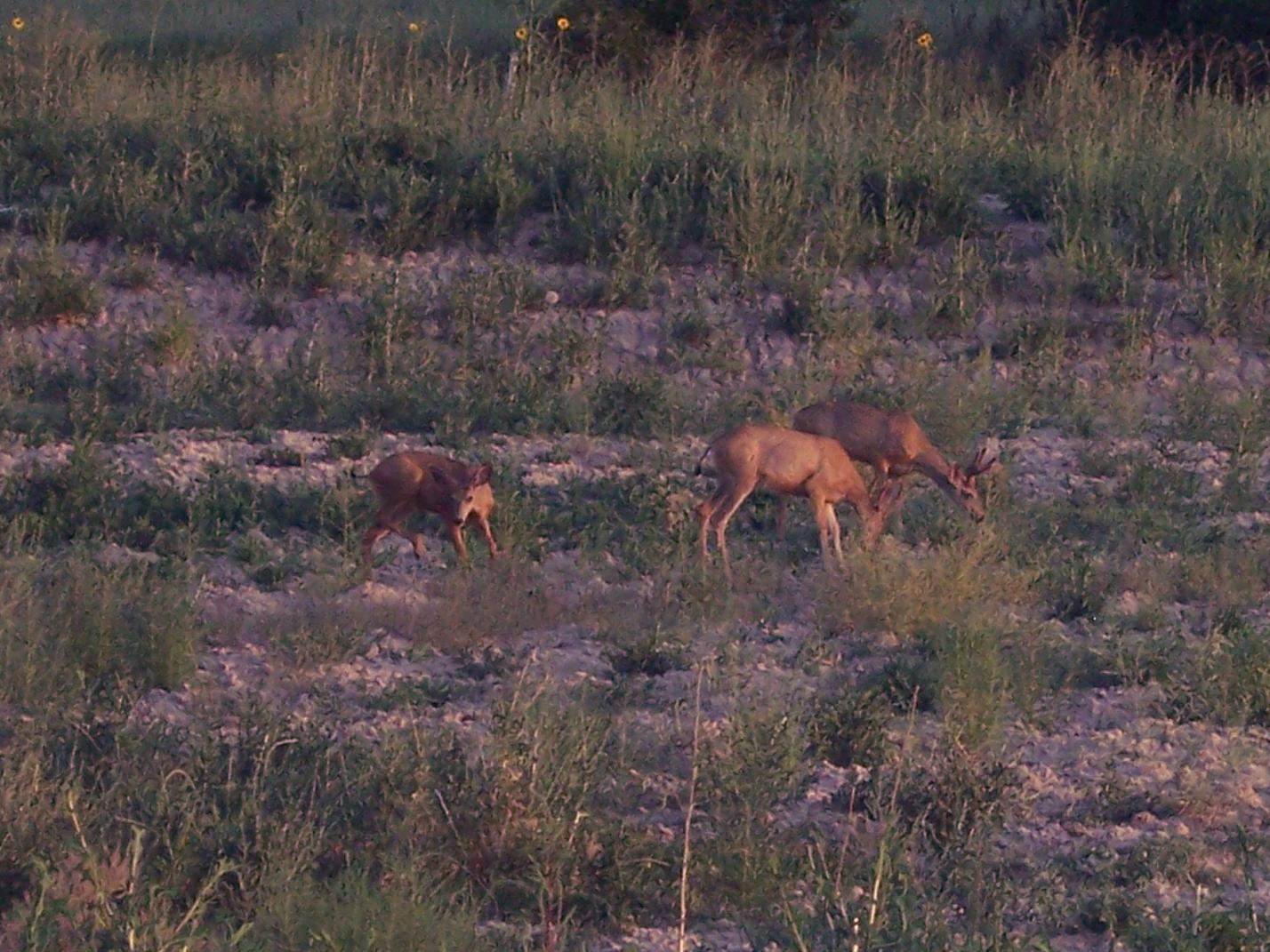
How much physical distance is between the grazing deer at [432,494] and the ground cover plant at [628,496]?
0.25m

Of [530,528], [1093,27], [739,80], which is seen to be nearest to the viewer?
[530,528]

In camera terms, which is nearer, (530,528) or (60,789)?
(60,789)

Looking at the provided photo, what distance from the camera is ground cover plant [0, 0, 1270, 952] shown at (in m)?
6.09

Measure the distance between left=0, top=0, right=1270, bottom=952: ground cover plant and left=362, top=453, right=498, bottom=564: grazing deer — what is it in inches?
10.0

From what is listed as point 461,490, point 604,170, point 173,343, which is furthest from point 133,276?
point 461,490

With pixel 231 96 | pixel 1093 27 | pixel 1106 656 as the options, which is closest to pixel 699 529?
pixel 1106 656

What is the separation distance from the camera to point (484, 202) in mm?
13875

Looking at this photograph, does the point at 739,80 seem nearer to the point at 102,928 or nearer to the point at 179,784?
the point at 179,784

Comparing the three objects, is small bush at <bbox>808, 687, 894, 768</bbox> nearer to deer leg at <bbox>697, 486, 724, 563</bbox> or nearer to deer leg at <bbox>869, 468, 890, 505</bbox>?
deer leg at <bbox>697, 486, 724, 563</bbox>

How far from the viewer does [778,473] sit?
33.5 feet

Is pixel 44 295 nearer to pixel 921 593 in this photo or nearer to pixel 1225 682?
pixel 921 593

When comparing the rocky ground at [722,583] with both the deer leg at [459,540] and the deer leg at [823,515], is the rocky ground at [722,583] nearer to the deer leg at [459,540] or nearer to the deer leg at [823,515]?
the deer leg at [459,540]

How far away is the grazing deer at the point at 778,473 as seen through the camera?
1017cm

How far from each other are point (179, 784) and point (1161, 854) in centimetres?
339
